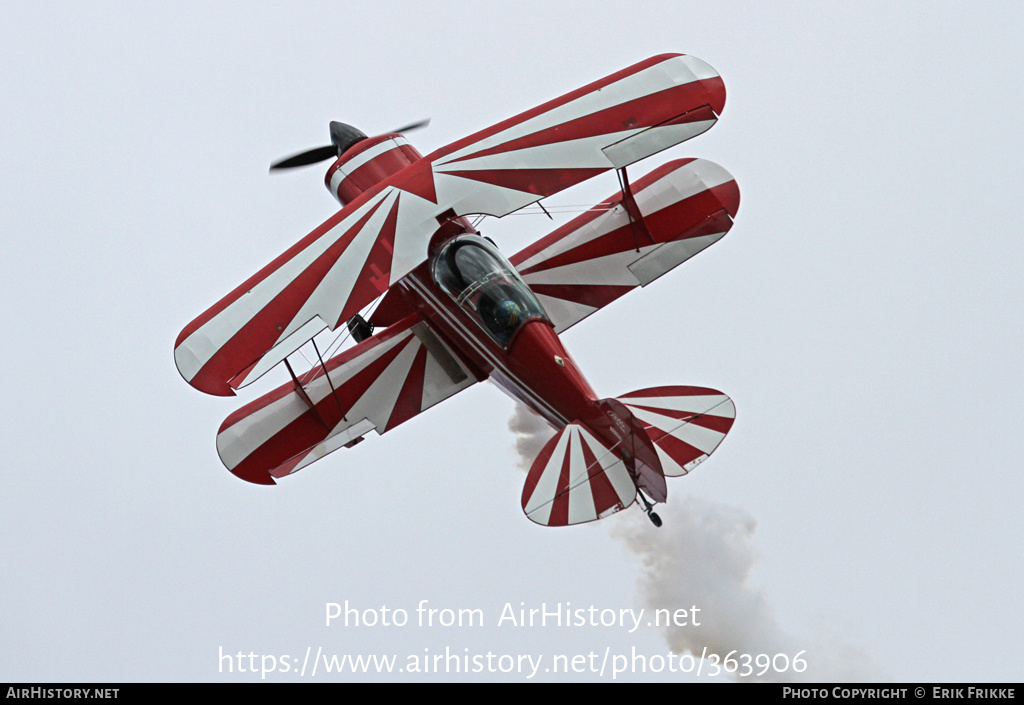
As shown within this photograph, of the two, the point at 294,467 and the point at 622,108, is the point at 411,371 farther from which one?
the point at 622,108

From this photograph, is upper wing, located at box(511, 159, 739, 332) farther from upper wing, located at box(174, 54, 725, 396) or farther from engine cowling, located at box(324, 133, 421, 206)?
engine cowling, located at box(324, 133, 421, 206)

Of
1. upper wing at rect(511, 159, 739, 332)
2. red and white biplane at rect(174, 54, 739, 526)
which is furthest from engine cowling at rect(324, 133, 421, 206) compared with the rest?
upper wing at rect(511, 159, 739, 332)

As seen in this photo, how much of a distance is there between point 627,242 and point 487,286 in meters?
1.90

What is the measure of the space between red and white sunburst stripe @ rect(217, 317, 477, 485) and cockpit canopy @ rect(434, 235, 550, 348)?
758mm

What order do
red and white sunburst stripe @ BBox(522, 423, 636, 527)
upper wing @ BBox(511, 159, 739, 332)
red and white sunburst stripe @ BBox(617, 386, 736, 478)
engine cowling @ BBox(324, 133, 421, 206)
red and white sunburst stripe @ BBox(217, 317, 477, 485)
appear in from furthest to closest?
engine cowling @ BBox(324, 133, 421, 206) → upper wing @ BBox(511, 159, 739, 332) → red and white sunburst stripe @ BBox(217, 317, 477, 485) → red and white sunburst stripe @ BBox(617, 386, 736, 478) → red and white sunburst stripe @ BBox(522, 423, 636, 527)

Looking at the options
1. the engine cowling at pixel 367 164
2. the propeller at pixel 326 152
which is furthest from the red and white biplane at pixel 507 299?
the propeller at pixel 326 152

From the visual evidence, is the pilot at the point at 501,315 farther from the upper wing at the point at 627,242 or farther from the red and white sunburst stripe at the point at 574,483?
the red and white sunburst stripe at the point at 574,483

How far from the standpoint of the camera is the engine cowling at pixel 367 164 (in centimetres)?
1421

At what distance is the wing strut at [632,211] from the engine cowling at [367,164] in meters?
2.29

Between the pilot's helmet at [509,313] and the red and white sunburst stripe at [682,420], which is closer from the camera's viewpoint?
the red and white sunburst stripe at [682,420]

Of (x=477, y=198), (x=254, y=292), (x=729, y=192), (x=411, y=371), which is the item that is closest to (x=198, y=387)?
(x=254, y=292)

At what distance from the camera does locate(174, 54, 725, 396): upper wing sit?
1180cm

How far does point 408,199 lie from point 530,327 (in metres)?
1.65

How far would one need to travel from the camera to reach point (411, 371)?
12.9 metres
